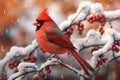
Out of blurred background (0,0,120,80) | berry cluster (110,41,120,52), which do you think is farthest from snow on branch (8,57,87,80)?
blurred background (0,0,120,80)

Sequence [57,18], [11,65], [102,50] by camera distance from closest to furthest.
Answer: [102,50]
[11,65]
[57,18]

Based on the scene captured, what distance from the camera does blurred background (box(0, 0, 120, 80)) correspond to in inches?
91.0

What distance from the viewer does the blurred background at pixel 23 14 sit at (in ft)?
7.58

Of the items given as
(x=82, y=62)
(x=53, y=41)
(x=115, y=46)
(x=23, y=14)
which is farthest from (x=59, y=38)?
(x=23, y=14)

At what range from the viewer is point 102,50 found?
199 centimetres

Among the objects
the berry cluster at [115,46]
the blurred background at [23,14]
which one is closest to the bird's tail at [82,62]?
the berry cluster at [115,46]

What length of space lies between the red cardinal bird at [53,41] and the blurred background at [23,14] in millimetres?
211

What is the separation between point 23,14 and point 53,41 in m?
0.36

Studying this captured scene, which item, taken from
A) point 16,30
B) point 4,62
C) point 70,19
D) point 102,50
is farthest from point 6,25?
point 102,50

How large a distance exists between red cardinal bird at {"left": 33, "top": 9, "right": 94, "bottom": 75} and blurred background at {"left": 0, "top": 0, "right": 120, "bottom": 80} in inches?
8.3

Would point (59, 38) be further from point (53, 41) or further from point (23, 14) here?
point (23, 14)

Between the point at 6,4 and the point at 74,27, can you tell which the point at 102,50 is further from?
the point at 6,4

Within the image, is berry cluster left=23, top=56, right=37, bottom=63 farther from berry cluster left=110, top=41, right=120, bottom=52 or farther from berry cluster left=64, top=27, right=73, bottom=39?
berry cluster left=110, top=41, right=120, bottom=52

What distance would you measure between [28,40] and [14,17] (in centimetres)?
15
